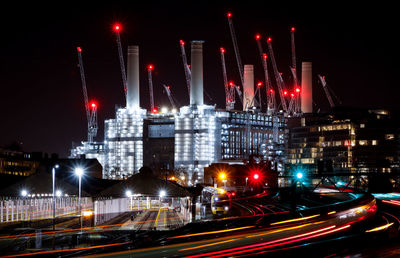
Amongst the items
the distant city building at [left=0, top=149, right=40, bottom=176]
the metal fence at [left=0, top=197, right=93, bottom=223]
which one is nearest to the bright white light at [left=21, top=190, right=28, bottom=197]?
the metal fence at [left=0, top=197, right=93, bottom=223]

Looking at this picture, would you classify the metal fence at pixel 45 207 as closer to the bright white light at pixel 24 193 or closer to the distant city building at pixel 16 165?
the bright white light at pixel 24 193

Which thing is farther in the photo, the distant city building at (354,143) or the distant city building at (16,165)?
the distant city building at (354,143)

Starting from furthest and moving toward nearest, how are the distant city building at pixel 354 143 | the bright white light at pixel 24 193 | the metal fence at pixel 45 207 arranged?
the distant city building at pixel 354 143 < the metal fence at pixel 45 207 < the bright white light at pixel 24 193

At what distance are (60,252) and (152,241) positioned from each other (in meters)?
6.07

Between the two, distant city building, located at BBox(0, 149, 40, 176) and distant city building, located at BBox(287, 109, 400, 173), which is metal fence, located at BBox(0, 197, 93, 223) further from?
distant city building, located at BBox(287, 109, 400, 173)

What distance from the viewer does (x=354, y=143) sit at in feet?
598

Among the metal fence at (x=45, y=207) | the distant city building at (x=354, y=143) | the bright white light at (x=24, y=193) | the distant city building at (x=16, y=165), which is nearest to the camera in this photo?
the bright white light at (x=24, y=193)

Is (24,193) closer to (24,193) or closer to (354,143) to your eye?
(24,193)

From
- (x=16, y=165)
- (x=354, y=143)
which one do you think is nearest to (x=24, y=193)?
(x=16, y=165)

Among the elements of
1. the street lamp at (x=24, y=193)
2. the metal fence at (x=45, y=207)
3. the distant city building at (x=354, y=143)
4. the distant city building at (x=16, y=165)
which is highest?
the distant city building at (x=354, y=143)

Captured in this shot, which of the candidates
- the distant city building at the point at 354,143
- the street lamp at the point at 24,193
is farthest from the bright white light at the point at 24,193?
the distant city building at the point at 354,143

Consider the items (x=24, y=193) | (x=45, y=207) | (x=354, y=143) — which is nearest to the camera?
(x=24, y=193)

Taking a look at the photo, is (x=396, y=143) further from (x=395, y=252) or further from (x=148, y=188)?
(x=395, y=252)

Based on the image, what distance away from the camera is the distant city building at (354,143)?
174625mm
